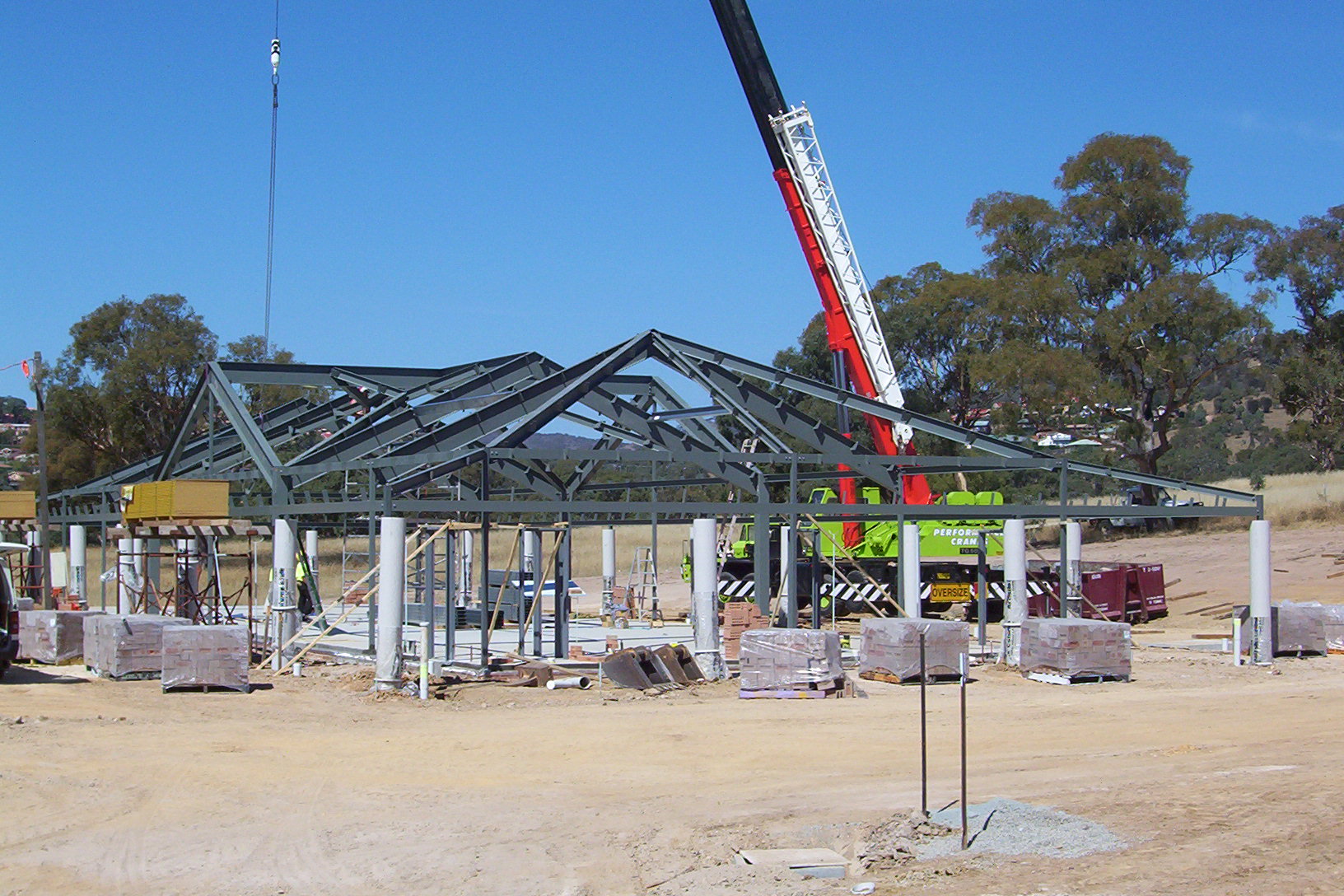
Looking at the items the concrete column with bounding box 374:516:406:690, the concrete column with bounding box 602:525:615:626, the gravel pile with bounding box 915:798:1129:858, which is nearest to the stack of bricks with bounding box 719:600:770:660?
the concrete column with bounding box 374:516:406:690

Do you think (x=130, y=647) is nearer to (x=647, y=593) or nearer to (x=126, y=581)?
(x=126, y=581)

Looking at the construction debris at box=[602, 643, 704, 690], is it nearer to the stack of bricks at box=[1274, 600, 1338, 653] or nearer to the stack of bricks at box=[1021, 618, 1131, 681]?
the stack of bricks at box=[1021, 618, 1131, 681]

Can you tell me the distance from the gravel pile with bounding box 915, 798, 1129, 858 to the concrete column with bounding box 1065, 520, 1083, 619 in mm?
13885

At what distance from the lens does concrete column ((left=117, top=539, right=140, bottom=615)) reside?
984 inches

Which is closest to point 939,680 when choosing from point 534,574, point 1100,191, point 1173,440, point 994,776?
point 994,776

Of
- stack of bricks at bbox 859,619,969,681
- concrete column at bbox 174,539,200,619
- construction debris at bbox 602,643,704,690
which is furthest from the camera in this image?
concrete column at bbox 174,539,200,619

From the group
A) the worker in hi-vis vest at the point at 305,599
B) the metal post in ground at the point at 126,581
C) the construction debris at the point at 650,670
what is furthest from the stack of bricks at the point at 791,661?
the worker in hi-vis vest at the point at 305,599

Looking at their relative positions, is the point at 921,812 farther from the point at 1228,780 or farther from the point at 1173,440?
the point at 1173,440

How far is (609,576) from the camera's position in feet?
113

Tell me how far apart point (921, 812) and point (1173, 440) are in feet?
295

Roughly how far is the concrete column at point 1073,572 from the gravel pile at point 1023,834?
1389 cm

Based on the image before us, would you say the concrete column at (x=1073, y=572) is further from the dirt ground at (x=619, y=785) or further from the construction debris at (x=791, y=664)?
the construction debris at (x=791, y=664)

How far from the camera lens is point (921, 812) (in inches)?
388

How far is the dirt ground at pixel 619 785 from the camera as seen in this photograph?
866 centimetres
